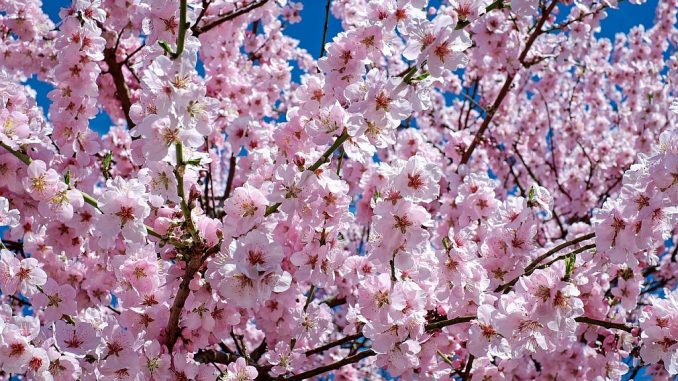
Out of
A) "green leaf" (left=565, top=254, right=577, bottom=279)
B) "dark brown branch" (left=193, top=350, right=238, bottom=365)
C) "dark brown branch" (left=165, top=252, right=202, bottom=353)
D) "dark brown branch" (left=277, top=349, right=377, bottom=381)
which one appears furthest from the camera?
"dark brown branch" (left=193, top=350, right=238, bottom=365)

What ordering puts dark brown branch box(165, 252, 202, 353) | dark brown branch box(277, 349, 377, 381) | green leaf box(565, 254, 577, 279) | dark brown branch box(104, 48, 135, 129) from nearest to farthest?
green leaf box(565, 254, 577, 279) < dark brown branch box(165, 252, 202, 353) < dark brown branch box(277, 349, 377, 381) < dark brown branch box(104, 48, 135, 129)

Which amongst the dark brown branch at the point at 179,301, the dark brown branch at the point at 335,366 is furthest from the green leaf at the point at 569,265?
the dark brown branch at the point at 179,301

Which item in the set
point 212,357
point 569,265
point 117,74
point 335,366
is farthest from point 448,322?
point 117,74

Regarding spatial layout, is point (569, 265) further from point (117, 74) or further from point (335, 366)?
point (117, 74)

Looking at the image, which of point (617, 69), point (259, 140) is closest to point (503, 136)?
point (617, 69)

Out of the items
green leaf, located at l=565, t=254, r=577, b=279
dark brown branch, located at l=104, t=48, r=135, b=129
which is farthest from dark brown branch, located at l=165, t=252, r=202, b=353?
dark brown branch, located at l=104, t=48, r=135, b=129

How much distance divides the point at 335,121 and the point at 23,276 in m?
1.85

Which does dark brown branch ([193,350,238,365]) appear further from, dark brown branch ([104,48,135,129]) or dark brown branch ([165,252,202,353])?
dark brown branch ([104,48,135,129])

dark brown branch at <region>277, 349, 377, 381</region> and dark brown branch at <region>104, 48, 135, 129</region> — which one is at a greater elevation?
dark brown branch at <region>104, 48, 135, 129</region>

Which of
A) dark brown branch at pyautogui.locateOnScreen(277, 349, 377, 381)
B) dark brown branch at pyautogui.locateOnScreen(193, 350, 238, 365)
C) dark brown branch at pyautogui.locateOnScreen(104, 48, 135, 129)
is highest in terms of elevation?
dark brown branch at pyautogui.locateOnScreen(104, 48, 135, 129)

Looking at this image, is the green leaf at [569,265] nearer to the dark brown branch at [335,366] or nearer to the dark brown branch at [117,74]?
the dark brown branch at [335,366]

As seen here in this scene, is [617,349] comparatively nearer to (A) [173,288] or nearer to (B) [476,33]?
(A) [173,288]

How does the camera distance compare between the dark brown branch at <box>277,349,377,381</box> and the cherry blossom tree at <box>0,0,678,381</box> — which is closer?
the cherry blossom tree at <box>0,0,678,381</box>

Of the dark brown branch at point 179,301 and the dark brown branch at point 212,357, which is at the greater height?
the dark brown branch at point 212,357
